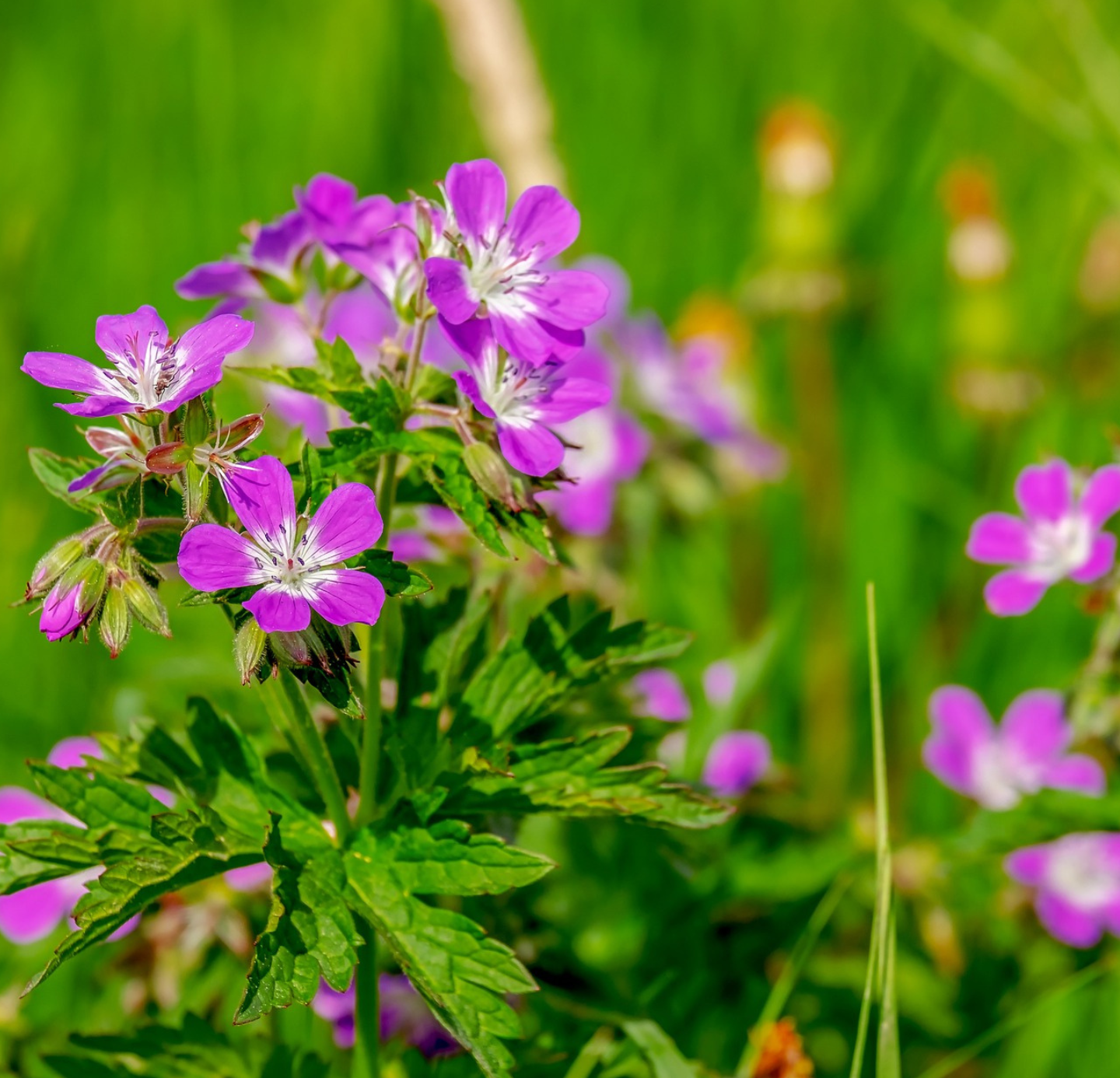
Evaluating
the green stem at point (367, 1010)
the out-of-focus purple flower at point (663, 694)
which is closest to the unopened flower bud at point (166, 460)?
the green stem at point (367, 1010)

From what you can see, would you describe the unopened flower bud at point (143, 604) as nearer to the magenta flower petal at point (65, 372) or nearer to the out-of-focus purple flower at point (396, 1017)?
the magenta flower petal at point (65, 372)

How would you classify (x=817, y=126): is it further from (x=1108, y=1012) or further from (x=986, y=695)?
(x=1108, y=1012)

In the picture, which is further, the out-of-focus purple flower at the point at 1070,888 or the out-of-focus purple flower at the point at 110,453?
the out-of-focus purple flower at the point at 1070,888

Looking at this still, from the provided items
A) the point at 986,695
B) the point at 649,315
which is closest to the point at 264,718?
the point at 649,315

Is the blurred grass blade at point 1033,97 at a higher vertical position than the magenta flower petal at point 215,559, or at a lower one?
higher

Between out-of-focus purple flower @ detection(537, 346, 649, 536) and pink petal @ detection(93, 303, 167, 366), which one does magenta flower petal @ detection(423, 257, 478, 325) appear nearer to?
pink petal @ detection(93, 303, 167, 366)

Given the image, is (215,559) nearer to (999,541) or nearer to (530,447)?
(530,447)
